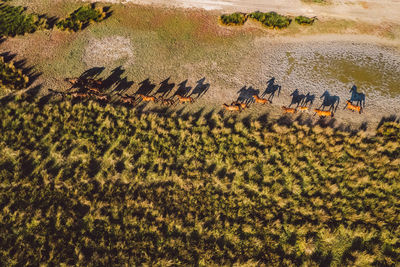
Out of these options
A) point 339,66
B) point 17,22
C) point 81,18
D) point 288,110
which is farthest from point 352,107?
point 17,22

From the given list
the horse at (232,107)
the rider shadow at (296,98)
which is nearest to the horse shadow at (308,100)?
the rider shadow at (296,98)

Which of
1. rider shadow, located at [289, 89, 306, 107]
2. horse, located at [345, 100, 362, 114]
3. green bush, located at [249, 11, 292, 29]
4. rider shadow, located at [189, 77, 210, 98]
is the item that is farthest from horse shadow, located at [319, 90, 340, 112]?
rider shadow, located at [189, 77, 210, 98]

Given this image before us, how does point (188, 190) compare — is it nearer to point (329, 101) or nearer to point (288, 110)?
point (288, 110)

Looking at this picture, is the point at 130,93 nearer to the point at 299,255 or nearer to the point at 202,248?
the point at 202,248

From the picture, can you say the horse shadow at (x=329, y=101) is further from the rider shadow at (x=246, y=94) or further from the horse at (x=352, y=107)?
the rider shadow at (x=246, y=94)

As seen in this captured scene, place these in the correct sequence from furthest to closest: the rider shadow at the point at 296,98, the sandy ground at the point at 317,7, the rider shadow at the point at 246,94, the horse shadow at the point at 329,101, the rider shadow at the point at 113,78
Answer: the sandy ground at the point at 317,7
the rider shadow at the point at 113,78
the rider shadow at the point at 246,94
the rider shadow at the point at 296,98
the horse shadow at the point at 329,101
